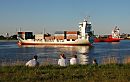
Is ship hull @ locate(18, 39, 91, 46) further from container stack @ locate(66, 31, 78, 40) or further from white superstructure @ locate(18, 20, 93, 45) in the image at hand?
container stack @ locate(66, 31, 78, 40)

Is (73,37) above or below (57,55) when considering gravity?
above

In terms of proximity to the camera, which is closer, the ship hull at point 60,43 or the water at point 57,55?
the water at point 57,55

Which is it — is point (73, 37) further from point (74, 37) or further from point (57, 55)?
point (57, 55)

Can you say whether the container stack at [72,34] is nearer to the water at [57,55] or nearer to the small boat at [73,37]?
the small boat at [73,37]

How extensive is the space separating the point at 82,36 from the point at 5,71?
100 m

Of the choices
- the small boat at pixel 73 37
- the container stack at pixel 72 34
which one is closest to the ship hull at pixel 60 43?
the small boat at pixel 73 37

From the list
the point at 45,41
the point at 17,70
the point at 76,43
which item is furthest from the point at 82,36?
the point at 17,70

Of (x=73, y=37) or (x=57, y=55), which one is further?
(x=73, y=37)

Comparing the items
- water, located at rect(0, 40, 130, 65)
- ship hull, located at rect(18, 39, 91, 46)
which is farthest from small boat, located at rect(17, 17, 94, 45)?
water, located at rect(0, 40, 130, 65)

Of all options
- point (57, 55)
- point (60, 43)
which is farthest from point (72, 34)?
point (57, 55)

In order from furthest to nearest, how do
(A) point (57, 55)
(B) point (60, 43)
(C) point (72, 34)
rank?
1. (C) point (72, 34)
2. (B) point (60, 43)
3. (A) point (57, 55)

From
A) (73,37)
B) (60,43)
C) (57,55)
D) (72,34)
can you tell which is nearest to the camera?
(57,55)

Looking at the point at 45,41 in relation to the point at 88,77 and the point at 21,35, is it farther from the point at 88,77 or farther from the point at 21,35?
the point at 88,77

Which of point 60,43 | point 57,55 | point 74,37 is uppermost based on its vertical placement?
point 74,37
